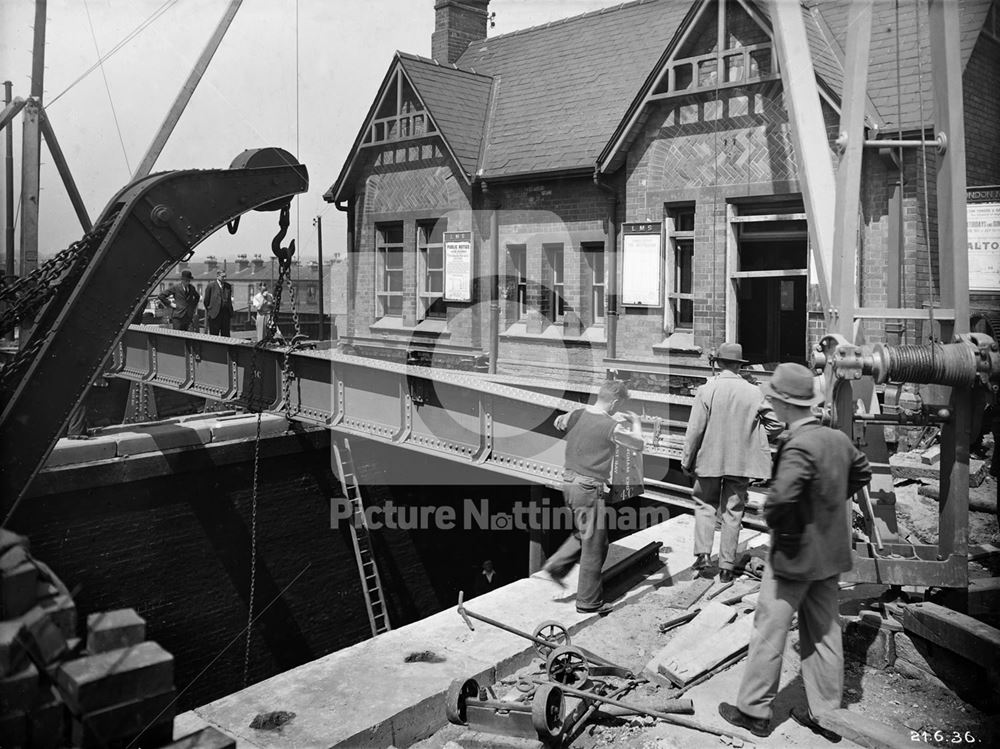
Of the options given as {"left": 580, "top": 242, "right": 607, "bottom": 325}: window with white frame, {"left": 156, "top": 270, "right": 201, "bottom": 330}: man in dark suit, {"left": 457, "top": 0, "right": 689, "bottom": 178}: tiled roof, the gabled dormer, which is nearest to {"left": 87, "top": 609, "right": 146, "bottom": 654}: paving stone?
{"left": 580, "top": 242, "right": 607, "bottom": 325}: window with white frame

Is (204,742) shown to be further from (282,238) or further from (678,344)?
(678,344)

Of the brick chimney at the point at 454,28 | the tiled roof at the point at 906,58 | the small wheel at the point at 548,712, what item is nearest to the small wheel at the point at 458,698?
the small wheel at the point at 548,712

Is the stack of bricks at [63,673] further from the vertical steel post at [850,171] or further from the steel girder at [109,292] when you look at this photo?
the vertical steel post at [850,171]

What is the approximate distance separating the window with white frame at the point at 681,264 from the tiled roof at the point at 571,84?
209cm

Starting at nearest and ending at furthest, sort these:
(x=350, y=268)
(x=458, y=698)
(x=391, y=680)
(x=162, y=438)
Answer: (x=458, y=698) < (x=391, y=680) < (x=162, y=438) < (x=350, y=268)

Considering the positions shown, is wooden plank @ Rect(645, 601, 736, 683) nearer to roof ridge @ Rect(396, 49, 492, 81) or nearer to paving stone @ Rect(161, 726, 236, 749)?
paving stone @ Rect(161, 726, 236, 749)

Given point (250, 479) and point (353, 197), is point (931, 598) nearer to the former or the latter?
point (250, 479)

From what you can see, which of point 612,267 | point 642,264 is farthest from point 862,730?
point 612,267

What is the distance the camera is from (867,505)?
615 cm

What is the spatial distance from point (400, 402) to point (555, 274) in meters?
7.46

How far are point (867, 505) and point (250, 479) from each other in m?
8.50

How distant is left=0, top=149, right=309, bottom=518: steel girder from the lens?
270 inches

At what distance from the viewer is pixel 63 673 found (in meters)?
2.26

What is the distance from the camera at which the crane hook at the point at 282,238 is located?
9211 mm
